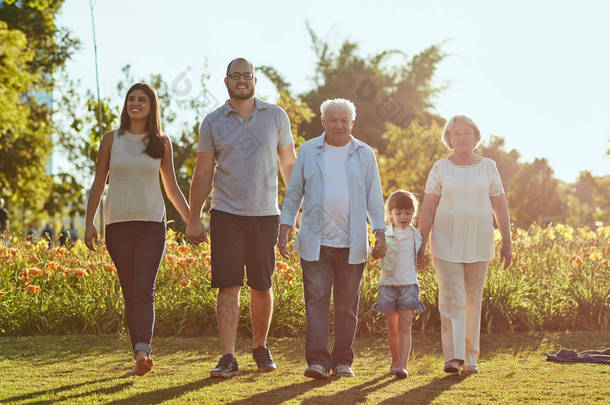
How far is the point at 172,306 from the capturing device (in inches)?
288

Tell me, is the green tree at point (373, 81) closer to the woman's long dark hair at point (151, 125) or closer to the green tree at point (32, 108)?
the green tree at point (32, 108)

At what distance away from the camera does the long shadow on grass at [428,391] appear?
4.39 meters

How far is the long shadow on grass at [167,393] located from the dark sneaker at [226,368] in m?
0.03

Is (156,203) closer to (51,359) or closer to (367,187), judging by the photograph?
(367,187)

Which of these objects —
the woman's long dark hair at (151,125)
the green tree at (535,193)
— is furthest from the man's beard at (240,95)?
the green tree at (535,193)

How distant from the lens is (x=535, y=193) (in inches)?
1810

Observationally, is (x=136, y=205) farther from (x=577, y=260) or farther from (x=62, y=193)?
(x=62, y=193)

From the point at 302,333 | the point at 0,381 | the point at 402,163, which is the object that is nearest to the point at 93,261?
the point at 302,333

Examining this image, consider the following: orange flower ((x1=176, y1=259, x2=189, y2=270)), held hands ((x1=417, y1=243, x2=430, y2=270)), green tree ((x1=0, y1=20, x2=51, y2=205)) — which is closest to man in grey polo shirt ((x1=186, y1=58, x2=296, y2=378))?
held hands ((x1=417, y1=243, x2=430, y2=270))

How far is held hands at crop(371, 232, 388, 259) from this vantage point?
16.2 feet

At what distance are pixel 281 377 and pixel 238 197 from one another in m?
1.25

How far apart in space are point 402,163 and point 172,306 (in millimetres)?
22128

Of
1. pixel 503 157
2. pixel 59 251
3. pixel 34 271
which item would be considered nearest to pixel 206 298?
pixel 34 271

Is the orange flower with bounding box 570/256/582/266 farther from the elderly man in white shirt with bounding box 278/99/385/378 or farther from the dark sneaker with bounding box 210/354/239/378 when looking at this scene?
the dark sneaker with bounding box 210/354/239/378
